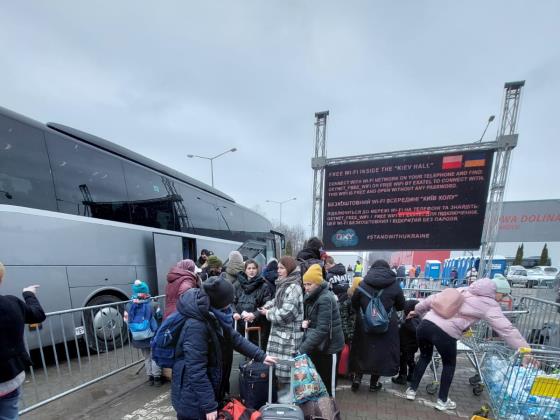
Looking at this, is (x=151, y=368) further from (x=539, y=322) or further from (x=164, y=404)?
(x=539, y=322)

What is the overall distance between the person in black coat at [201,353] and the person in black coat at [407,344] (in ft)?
9.58

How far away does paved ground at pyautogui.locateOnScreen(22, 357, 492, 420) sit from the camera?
3.06 m

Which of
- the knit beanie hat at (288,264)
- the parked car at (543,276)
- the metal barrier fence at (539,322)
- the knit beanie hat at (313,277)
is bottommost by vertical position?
the parked car at (543,276)

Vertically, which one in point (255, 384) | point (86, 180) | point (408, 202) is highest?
point (86, 180)

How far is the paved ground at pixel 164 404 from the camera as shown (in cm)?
306

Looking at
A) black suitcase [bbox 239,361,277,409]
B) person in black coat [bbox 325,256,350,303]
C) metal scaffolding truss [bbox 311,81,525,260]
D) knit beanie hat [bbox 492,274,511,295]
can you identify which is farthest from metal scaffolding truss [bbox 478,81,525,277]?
black suitcase [bbox 239,361,277,409]

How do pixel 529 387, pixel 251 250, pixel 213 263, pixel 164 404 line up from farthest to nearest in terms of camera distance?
pixel 251 250, pixel 213 263, pixel 164 404, pixel 529 387

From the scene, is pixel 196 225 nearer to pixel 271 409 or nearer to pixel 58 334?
pixel 58 334

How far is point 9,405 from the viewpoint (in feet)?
6.67

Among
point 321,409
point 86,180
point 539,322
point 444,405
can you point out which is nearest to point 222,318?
point 321,409

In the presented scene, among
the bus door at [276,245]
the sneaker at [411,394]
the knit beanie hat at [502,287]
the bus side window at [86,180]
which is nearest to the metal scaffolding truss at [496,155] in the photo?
the knit beanie hat at [502,287]

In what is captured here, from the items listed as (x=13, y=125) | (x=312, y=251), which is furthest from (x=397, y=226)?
(x=13, y=125)

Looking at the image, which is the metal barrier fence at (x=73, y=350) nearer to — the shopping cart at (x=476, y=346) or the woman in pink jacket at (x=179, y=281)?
the woman in pink jacket at (x=179, y=281)

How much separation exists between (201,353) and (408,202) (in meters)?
5.34
